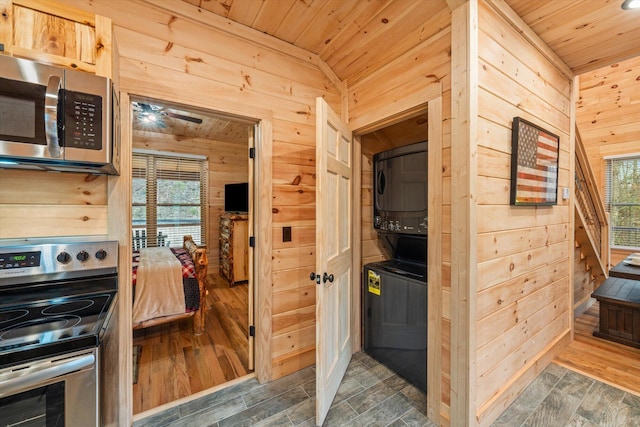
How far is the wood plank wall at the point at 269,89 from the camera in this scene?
1.61 m

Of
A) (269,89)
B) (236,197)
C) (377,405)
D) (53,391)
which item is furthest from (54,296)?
(236,197)

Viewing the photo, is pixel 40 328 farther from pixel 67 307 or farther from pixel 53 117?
pixel 53 117

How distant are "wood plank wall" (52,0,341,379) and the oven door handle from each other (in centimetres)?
124

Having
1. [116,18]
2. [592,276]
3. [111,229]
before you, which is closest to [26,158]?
[111,229]

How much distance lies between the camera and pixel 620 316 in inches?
104

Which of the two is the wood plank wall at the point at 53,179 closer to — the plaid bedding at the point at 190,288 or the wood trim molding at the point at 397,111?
the plaid bedding at the point at 190,288

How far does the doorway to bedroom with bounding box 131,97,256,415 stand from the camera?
2.21 meters

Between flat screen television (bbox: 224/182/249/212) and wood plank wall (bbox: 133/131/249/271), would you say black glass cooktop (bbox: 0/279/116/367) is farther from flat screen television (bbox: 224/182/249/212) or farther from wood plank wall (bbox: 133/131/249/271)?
wood plank wall (bbox: 133/131/249/271)

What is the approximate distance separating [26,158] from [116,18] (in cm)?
103

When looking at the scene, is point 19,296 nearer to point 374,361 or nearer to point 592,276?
point 374,361

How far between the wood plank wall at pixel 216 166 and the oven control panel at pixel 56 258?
13.5 ft

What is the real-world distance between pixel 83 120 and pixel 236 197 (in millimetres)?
3911

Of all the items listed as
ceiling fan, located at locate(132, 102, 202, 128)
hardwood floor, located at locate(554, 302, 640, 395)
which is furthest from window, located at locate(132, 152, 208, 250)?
hardwood floor, located at locate(554, 302, 640, 395)

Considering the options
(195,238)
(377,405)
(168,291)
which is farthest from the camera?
(195,238)
